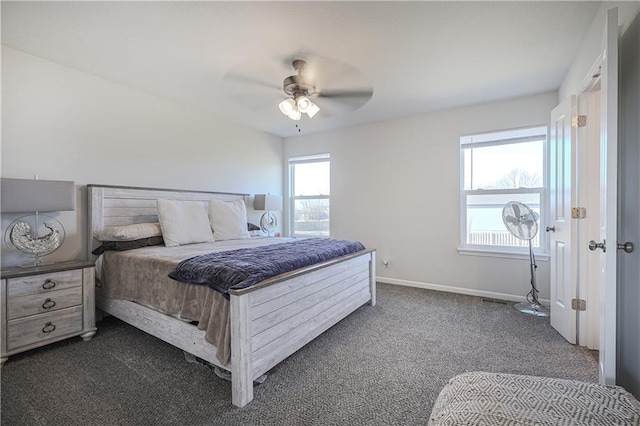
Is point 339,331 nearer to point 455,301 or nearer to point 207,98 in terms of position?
point 455,301

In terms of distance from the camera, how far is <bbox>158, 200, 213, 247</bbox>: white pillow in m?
2.84

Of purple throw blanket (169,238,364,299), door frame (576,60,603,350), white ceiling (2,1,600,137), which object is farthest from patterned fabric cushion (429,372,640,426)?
white ceiling (2,1,600,137)

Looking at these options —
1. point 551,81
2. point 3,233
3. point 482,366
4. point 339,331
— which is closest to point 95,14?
→ point 3,233

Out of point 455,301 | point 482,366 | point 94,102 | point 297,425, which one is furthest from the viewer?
point 455,301

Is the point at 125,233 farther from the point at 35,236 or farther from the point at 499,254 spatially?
the point at 499,254

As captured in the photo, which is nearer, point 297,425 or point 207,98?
point 297,425

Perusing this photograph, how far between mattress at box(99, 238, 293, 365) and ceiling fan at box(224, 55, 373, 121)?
1.57m

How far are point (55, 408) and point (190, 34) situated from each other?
257 centimetres

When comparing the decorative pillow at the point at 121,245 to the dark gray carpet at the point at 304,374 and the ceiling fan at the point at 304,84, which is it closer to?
the dark gray carpet at the point at 304,374

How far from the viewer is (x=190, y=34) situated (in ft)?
6.84

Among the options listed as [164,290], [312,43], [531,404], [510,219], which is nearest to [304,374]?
[164,290]

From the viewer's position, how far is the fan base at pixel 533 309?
287cm

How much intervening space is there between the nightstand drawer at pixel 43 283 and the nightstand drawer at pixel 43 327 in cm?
19

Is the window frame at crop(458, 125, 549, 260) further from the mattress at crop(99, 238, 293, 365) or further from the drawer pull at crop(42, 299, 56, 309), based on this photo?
the drawer pull at crop(42, 299, 56, 309)
